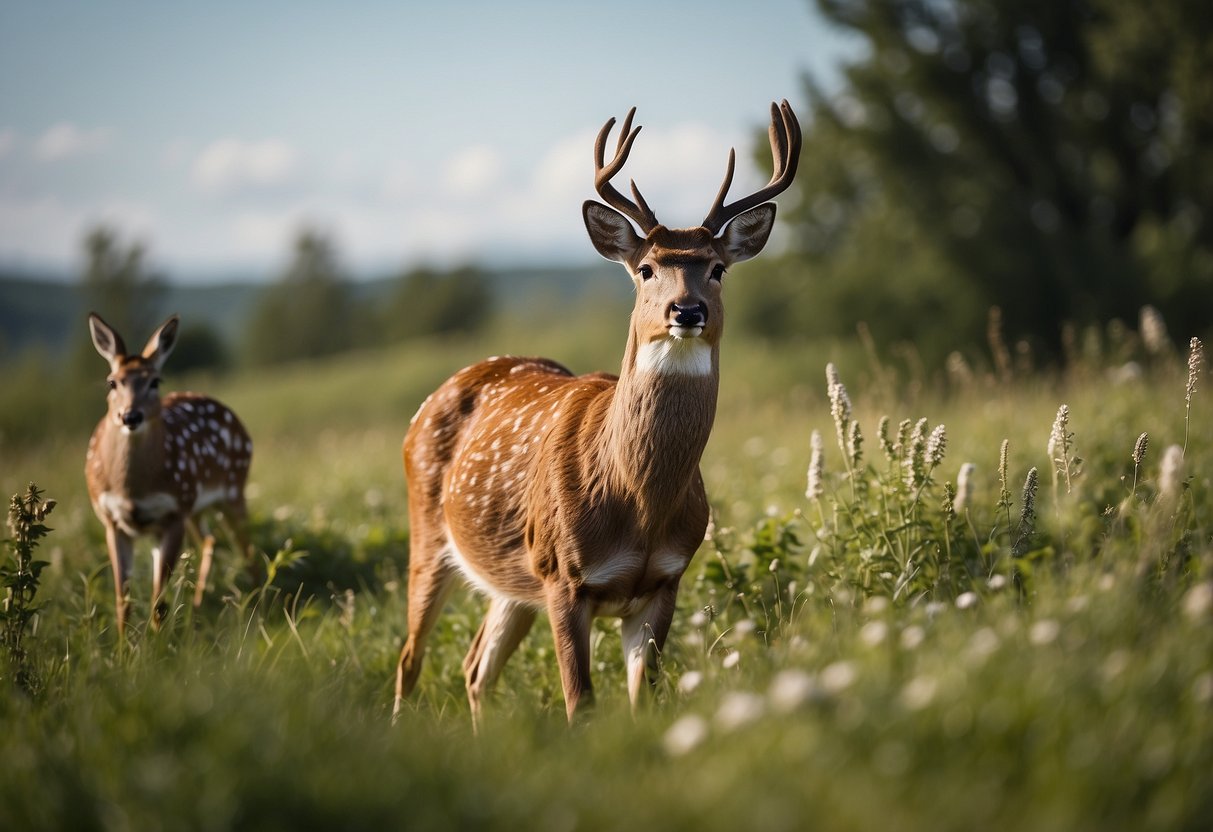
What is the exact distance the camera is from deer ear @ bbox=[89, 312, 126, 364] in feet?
22.0

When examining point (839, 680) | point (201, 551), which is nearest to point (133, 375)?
point (201, 551)

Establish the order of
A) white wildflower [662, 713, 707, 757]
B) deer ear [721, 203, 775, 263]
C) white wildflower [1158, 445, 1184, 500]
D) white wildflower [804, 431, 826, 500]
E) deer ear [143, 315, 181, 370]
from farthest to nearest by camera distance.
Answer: deer ear [143, 315, 181, 370]
deer ear [721, 203, 775, 263]
white wildflower [804, 431, 826, 500]
white wildflower [1158, 445, 1184, 500]
white wildflower [662, 713, 707, 757]

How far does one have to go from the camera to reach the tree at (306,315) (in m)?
56.6

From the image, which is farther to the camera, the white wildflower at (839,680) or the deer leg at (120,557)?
the deer leg at (120,557)

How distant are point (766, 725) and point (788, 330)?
18390 millimetres

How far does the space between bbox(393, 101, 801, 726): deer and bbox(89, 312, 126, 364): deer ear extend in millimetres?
2864

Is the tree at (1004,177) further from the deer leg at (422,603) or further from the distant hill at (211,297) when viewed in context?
the distant hill at (211,297)

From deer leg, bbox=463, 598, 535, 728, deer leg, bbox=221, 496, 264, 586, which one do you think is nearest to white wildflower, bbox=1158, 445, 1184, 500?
deer leg, bbox=463, 598, 535, 728

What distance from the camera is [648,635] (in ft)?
13.2

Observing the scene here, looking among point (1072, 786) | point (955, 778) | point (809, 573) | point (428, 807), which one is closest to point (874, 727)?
point (955, 778)

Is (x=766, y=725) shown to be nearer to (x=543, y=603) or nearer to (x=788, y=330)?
(x=543, y=603)

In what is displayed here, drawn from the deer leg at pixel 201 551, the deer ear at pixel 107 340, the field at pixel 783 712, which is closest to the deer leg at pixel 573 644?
the field at pixel 783 712

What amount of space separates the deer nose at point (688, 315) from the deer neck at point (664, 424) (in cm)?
14

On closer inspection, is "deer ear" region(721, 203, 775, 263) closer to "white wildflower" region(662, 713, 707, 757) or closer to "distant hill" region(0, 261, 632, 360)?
"white wildflower" region(662, 713, 707, 757)
